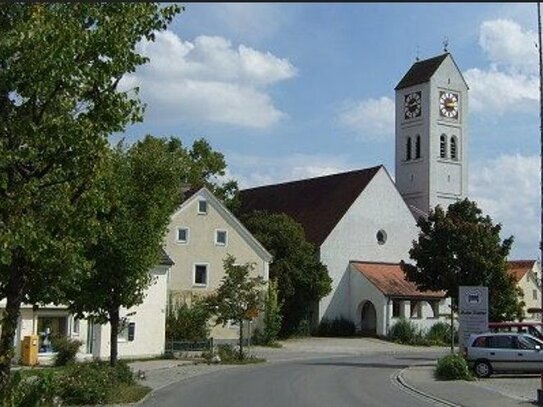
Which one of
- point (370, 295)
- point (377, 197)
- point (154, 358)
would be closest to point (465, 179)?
point (377, 197)

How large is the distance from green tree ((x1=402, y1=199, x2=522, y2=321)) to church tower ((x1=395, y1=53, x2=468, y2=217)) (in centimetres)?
3661

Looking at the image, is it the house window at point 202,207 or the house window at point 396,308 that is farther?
the house window at point 396,308

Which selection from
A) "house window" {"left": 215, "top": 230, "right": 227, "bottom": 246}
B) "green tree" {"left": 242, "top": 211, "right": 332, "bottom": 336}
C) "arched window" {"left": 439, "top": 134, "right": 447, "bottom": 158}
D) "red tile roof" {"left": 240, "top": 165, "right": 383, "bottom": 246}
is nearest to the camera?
"house window" {"left": 215, "top": 230, "right": 227, "bottom": 246}

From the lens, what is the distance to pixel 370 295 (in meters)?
62.1

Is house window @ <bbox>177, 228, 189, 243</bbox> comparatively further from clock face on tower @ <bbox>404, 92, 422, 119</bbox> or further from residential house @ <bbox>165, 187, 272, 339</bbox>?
clock face on tower @ <bbox>404, 92, 422, 119</bbox>

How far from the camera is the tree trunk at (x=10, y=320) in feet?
46.0

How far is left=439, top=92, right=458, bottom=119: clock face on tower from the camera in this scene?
80.8m

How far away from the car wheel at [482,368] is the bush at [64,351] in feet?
51.4

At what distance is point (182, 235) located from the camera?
5303cm

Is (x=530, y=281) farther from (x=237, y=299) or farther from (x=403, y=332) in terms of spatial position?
(x=237, y=299)

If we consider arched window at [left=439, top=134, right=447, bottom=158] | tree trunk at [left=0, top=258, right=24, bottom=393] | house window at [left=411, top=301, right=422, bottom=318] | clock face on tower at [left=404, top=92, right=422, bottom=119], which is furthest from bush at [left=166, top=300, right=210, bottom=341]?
clock face on tower at [left=404, top=92, right=422, bottom=119]

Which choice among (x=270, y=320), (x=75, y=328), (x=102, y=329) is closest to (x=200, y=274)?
(x=270, y=320)

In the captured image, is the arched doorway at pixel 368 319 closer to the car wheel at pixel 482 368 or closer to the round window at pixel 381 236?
the round window at pixel 381 236

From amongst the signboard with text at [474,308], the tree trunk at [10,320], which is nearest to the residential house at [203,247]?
the signboard with text at [474,308]
